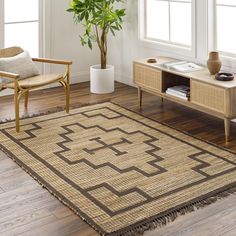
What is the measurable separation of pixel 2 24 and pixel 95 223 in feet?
10.6

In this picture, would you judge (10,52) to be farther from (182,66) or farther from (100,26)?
(182,66)

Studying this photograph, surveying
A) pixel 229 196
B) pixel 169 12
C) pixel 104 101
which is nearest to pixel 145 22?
pixel 169 12

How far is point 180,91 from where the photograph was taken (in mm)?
4703

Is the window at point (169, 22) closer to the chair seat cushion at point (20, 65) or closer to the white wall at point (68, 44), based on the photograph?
the white wall at point (68, 44)

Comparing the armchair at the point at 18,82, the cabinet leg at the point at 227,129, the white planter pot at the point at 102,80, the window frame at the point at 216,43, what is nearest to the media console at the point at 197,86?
the cabinet leg at the point at 227,129

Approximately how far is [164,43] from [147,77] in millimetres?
611

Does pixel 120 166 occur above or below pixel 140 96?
below

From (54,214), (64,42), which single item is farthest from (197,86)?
(64,42)

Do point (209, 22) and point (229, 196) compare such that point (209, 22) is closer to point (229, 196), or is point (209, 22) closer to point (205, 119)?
point (205, 119)

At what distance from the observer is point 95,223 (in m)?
3.04

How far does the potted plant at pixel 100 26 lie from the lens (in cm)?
545

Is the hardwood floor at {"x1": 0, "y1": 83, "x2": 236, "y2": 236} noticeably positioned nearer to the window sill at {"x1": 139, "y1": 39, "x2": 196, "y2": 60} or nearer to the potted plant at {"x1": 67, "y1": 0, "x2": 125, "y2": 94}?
the window sill at {"x1": 139, "y1": 39, "x2": 196, "y2": 60}

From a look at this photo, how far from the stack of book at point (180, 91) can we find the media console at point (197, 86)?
3 cm

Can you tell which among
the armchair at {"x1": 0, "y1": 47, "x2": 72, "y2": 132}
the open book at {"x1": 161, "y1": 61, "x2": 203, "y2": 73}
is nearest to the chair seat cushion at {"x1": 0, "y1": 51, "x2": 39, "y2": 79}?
the armchair at {"x1": 0, "y1": 47, "x2": 72, "y2": 132}
